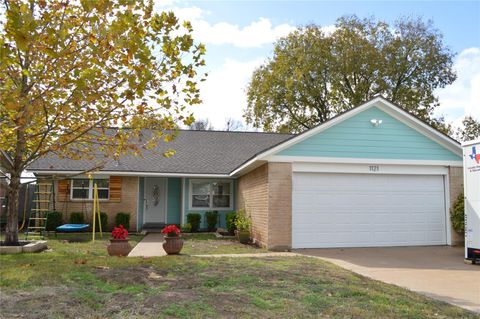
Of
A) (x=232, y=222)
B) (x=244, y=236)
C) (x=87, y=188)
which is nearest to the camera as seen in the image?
(x=244, y=236)

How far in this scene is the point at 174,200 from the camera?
20328 mm

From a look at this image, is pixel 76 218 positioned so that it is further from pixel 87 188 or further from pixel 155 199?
pixel 155 199

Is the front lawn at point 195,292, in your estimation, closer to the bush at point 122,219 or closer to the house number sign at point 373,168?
the house number sign at point 373,168

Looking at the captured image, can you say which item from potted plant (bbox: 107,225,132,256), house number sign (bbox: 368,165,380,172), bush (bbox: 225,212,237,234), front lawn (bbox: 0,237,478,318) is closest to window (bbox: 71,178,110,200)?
bush (bbox: 225,212,237,234)

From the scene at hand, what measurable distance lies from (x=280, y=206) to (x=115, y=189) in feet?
29.5

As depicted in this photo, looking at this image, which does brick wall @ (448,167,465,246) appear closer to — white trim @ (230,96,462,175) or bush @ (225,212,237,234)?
white trim @ (230,96,462,175)

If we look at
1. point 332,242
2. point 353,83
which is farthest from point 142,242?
point 353,83

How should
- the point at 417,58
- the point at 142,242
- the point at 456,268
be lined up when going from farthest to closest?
the point at 417,58, the point at 142,242, the point at 456,268

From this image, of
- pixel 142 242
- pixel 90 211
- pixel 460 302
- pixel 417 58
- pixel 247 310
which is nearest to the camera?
pixel 247 310

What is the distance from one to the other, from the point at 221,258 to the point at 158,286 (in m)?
3.54

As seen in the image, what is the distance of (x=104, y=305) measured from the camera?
19.0 feet

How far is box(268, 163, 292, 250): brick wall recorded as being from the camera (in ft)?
41.4

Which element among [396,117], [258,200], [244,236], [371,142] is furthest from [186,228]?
[396,117]

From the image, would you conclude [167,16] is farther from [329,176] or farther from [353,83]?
[353,83]
